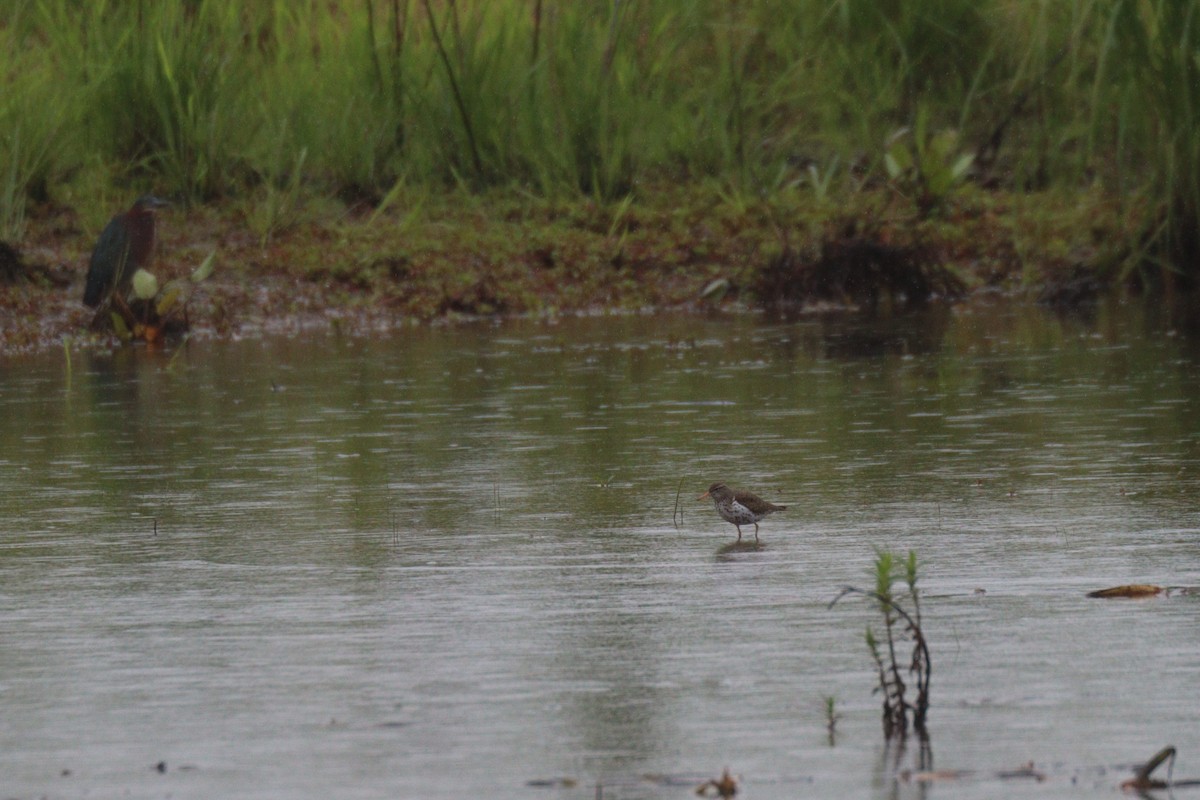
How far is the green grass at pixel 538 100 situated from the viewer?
17516 mm

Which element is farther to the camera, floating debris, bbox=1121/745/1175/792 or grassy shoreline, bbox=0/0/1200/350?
grassy shoreline, bbox=0/0/1200/350

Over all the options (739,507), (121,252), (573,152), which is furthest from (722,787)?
(573,152)

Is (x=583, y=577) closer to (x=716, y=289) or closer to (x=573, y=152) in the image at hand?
(x=716, y=289)

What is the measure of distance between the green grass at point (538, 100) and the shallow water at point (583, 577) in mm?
5390

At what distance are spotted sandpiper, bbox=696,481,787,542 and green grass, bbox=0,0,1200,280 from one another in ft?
30.6

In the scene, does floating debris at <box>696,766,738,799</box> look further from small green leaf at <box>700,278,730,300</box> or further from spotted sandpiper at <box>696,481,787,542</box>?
small green leaf at <box>700,278,730,300</box>

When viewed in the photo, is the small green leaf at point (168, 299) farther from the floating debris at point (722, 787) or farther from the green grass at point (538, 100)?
the floating debris at point (722, 787)

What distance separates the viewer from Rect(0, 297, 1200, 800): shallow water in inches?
182

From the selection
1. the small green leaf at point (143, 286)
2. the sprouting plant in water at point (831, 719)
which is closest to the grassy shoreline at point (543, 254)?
the small green leaf at point (143, 286)

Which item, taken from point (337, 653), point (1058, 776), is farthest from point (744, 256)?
point (1058, 776)

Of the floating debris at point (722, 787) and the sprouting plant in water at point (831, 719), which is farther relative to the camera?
the sprouting plant in water at point (831, 719)

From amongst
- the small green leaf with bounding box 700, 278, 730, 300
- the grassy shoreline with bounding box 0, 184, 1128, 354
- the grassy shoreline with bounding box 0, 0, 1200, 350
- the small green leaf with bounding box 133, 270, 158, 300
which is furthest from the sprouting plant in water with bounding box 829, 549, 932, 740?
the small green leaf with bounding box 700, 278, 730, 300

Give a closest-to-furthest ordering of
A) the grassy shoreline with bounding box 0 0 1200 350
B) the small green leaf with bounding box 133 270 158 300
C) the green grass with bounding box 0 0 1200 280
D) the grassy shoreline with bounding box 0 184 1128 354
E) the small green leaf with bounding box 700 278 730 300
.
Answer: the small green leaf with bounding box 133 270 158 300 → the grassy shoreline with bounding box 0 184 1128 354 → the grassy shoreline with bounding box 0 0 1200 350 → the small green leaf with bounding box 700 278 730 300 → the green grass with bounding box 0 0 1200 280

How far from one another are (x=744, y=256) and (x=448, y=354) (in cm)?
429
